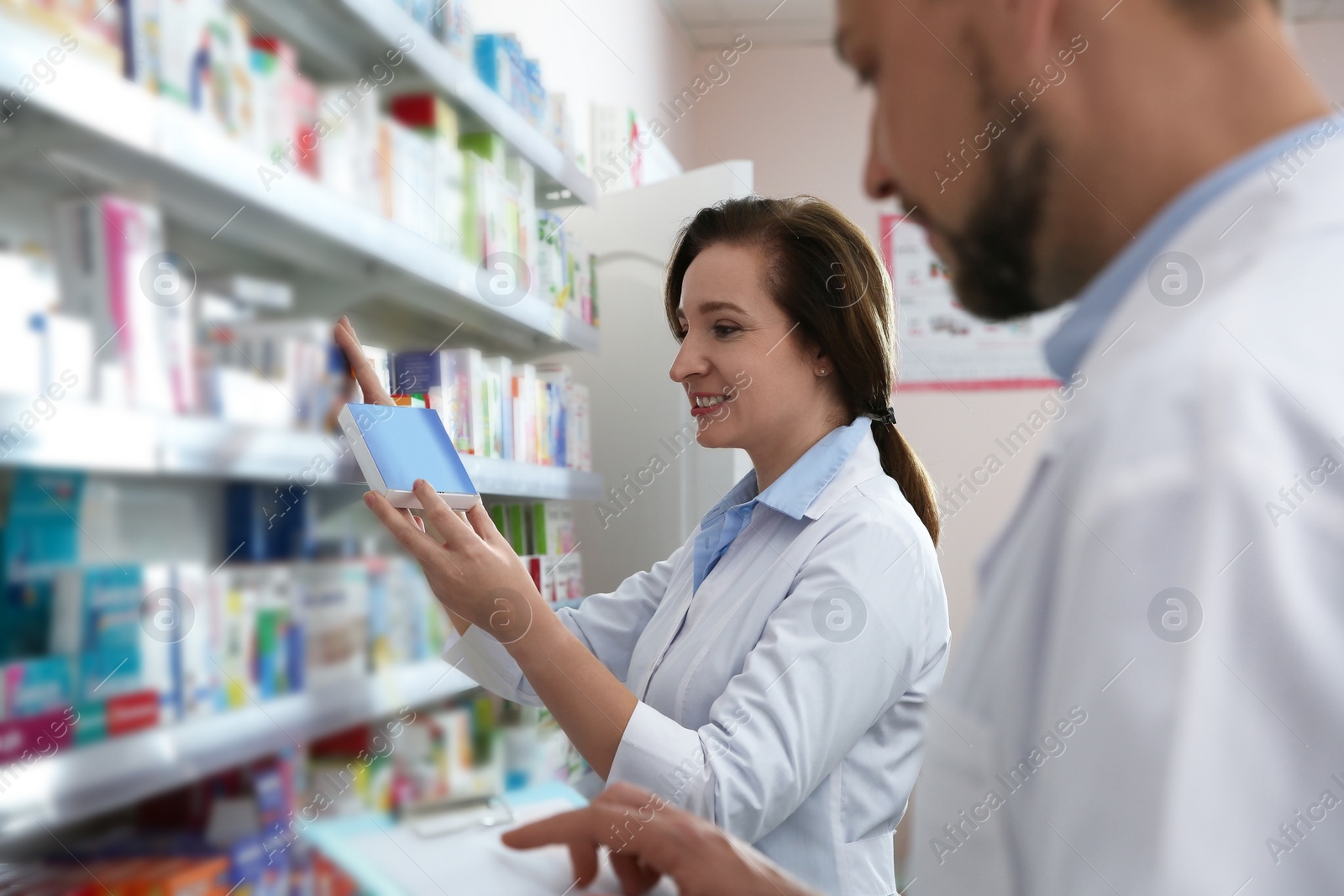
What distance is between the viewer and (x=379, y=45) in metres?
1.33

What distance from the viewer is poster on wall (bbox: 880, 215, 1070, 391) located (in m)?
4.35

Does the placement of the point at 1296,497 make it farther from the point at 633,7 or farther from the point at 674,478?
the point at 633,7

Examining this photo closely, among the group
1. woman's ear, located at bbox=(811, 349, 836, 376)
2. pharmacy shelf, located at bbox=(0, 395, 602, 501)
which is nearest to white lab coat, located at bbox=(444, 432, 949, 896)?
woman's ear, located at bbox=(811, 349, 836, 376)

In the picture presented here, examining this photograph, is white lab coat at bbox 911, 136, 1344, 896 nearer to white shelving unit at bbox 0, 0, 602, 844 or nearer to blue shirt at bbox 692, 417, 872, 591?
white shelving unit at bbox 0, 0, 602, 844

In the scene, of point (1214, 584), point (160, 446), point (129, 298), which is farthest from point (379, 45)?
point (1214, 584)

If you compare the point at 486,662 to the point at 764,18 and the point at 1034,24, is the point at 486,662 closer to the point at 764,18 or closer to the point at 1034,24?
the point at 1034,24

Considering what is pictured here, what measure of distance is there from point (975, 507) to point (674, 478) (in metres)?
2.23

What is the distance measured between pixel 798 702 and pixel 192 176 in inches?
34.9

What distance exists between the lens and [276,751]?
114 centimetres

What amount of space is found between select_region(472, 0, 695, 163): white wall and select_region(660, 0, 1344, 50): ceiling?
9cm

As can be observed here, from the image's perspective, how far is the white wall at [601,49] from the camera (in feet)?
8.43

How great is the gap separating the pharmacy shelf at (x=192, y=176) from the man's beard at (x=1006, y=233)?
0.72 meters

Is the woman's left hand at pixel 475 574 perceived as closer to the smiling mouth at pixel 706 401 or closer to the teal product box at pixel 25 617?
the teal product box at pixel 25 617

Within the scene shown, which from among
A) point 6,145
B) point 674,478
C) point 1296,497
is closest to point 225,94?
point 6,145
